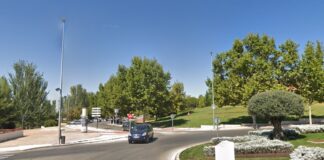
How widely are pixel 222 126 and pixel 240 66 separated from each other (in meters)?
9.90

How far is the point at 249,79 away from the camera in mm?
44812

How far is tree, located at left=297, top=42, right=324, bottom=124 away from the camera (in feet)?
142

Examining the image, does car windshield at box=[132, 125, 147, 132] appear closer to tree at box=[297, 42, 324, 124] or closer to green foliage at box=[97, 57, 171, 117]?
green foliage at box=[97, 57, 171, 117]

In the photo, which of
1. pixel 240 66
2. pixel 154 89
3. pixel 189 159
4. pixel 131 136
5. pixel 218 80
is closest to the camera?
pixel 189 159

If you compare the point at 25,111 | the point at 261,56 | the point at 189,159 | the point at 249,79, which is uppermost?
the point at 261,56

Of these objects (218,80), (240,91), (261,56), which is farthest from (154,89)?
(261,56)

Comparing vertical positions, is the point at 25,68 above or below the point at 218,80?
above

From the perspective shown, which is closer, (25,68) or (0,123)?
(0,123)

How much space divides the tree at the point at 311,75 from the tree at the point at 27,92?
1686 inches

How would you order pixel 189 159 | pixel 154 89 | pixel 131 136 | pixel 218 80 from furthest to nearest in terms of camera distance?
pixel 154 89, pixel 218 80, pixel 131 136, pixel 189 159

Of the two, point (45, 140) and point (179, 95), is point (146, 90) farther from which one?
point (179, 95)

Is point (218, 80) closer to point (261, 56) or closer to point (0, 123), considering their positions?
point (261, 56)


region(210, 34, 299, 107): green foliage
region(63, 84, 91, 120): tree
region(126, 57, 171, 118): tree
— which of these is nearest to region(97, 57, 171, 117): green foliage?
region(126, 57, 171, 118): tree

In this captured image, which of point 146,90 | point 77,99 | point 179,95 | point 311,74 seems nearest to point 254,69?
point 311,74
